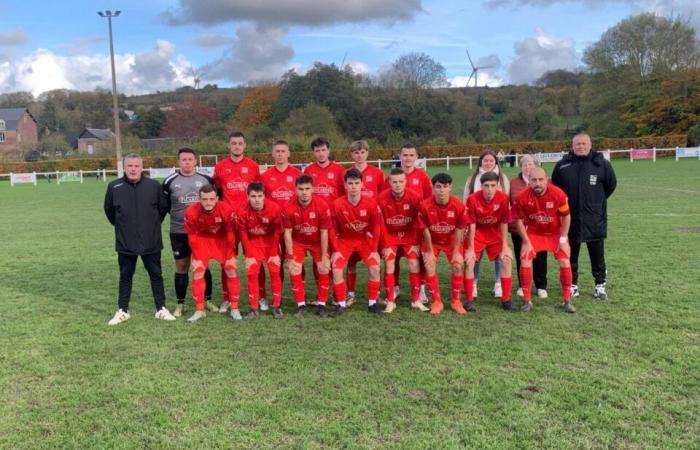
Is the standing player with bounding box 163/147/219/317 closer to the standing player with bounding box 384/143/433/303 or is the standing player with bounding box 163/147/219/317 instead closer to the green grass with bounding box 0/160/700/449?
the green grass with bounding box 0/160/700/449

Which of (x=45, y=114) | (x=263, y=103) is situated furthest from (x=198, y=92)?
(x=263, y=103)

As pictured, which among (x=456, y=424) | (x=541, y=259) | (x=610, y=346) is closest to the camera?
(x=456, y=424)

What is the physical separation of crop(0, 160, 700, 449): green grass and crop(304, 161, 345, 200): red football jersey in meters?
1.65

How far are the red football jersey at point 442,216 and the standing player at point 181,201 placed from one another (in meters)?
2.53

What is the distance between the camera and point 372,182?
6.49 meters

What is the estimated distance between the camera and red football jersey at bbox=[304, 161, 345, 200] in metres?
6.36

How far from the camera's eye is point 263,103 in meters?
68.5

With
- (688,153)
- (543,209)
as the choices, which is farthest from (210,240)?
(688,153)

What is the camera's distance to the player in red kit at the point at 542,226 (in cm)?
566

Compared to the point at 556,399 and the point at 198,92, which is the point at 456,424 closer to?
the point at 556,399

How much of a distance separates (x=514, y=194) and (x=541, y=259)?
2.85 ft

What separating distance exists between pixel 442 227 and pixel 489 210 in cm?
57

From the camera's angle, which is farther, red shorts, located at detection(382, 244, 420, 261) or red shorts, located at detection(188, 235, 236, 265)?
red shorts, located at detection(382, 244, 420, 261)

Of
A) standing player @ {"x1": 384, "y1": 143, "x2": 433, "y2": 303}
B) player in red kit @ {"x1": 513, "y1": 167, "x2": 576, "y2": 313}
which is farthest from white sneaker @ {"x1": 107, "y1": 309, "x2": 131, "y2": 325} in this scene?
player in red kit @ {"x1": 513, "y1": 167, "x2": 576, "y2": 313}
